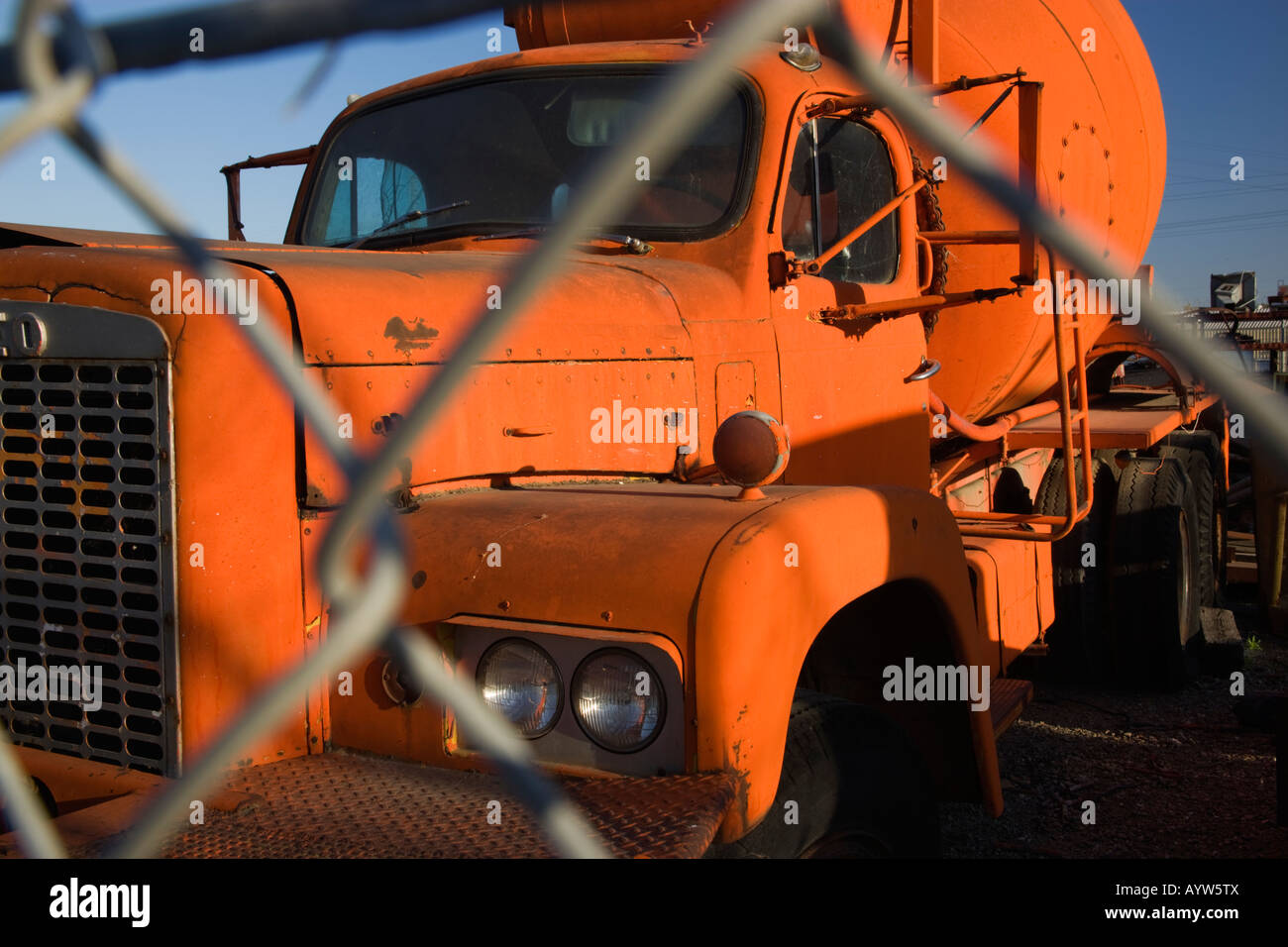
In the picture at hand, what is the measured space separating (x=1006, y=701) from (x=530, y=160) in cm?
253

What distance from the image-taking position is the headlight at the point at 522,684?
229 cm

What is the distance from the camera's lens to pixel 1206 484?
7.24m

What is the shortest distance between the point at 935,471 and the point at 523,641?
139 inches

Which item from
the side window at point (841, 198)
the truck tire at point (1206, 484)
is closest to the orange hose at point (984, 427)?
the side window at point (841, 198)

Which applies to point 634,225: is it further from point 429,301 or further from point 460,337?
point 460,337

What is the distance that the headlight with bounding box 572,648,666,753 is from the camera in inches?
87.0

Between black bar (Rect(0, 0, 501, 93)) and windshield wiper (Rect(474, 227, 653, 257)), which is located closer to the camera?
black bar (Rect(0, 0, 501, 93))

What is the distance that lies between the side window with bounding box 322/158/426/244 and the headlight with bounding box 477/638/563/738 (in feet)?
7.11

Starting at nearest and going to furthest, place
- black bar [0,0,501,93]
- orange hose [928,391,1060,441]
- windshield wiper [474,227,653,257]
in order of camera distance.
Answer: black bar [0,0,501,93] → windshield wiper [474,227,653,257] → orange hose [928,391,1060,441]

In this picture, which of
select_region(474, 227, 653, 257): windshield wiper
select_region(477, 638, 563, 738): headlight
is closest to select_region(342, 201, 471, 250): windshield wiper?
select_region(474, 227, 653, 257): windshield wiper

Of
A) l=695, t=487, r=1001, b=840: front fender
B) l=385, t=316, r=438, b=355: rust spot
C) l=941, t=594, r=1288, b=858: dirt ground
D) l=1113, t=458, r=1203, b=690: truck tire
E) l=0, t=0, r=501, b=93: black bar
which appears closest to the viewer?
l=0, t=0, r=501, b=93: black bar

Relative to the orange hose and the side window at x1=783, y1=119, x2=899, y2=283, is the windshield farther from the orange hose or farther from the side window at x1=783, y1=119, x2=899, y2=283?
the orange hose

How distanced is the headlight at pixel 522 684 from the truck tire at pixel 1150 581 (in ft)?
16.1
